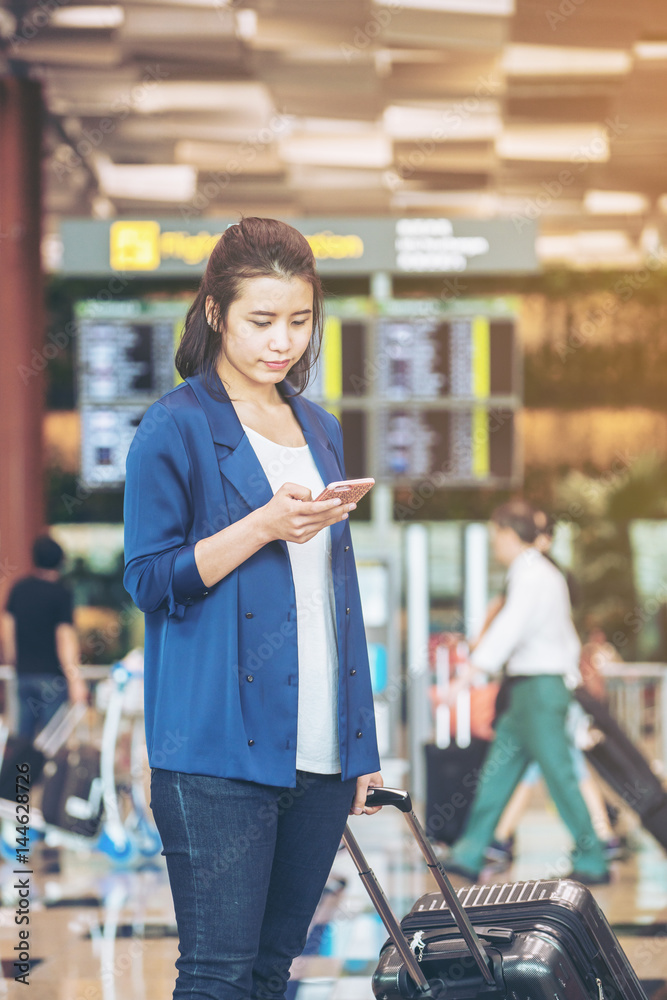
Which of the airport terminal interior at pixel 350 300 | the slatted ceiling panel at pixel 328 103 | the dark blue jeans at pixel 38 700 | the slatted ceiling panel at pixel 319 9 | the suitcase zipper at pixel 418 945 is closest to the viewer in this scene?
the suitcase zipper at pixel 418 945

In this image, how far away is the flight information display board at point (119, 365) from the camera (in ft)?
23.0

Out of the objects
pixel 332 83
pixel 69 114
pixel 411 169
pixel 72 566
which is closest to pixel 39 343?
pixel 69 114

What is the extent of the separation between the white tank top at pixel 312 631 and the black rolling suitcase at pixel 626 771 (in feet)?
9.02

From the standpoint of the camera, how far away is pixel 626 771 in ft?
14.5

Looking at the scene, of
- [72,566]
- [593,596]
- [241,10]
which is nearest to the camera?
[241,10]

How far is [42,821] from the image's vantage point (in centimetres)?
546

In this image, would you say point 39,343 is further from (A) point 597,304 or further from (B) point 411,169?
(A) point 597,304

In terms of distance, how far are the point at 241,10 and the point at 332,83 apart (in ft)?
3.78

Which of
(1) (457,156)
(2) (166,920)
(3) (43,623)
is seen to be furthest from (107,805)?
(1) (457,156)

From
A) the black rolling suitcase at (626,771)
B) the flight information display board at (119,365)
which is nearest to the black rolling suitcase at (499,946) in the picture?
the black rolling suitcase at (626,771)

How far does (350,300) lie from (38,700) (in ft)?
10.8

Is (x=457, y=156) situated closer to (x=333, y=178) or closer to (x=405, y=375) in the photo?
(x=333, y=178)

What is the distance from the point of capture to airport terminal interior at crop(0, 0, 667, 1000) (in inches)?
184

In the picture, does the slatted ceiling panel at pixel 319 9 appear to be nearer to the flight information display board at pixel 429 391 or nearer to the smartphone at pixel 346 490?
the flight information display board at pixel 429 391
